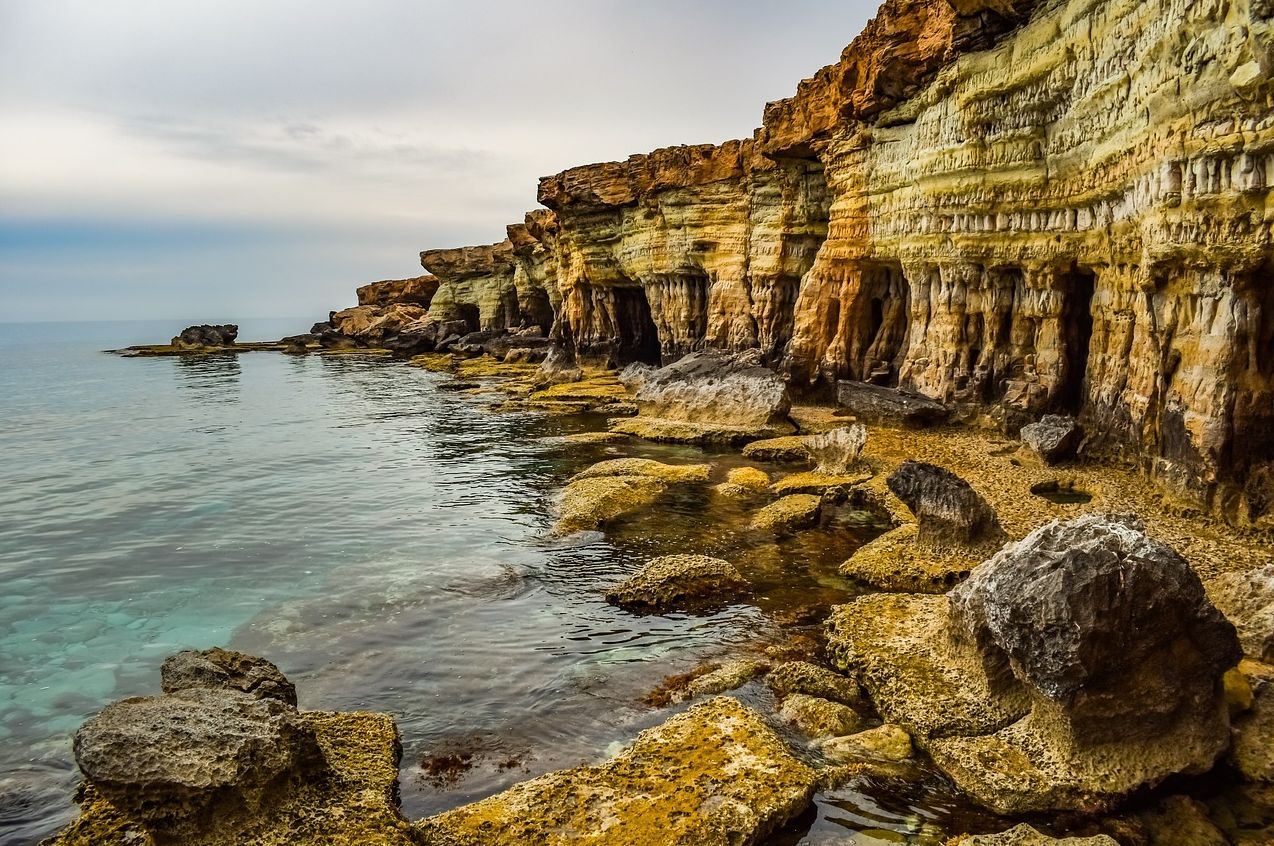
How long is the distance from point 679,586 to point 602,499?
573 cm

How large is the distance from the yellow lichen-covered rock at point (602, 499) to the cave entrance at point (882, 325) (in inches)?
491

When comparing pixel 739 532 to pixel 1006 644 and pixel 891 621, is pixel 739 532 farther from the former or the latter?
pixel 1006 644

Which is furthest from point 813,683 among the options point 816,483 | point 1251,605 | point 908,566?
point 816,483

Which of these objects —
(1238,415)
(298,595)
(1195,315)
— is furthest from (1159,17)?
(298,595)

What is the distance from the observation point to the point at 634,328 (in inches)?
2122

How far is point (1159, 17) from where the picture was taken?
41.9 feet

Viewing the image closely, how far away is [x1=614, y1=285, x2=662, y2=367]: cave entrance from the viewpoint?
172 feet

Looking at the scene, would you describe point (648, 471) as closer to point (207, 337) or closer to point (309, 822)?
point (309, 822)

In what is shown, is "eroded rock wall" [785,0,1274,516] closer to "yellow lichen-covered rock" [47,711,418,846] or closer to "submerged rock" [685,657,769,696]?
"submerged rock" [685,657,769,696]

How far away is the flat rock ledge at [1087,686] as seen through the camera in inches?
274

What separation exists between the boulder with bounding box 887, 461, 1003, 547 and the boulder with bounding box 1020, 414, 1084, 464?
15.7ft

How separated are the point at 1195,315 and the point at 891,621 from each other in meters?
7.89

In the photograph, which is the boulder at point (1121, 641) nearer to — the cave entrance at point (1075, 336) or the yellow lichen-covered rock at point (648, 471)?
the yellow lichen-covered rock at point (648, 471)

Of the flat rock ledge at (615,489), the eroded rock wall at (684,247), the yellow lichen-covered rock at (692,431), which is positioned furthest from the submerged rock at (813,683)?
the eroded rock wall at (684,247)
